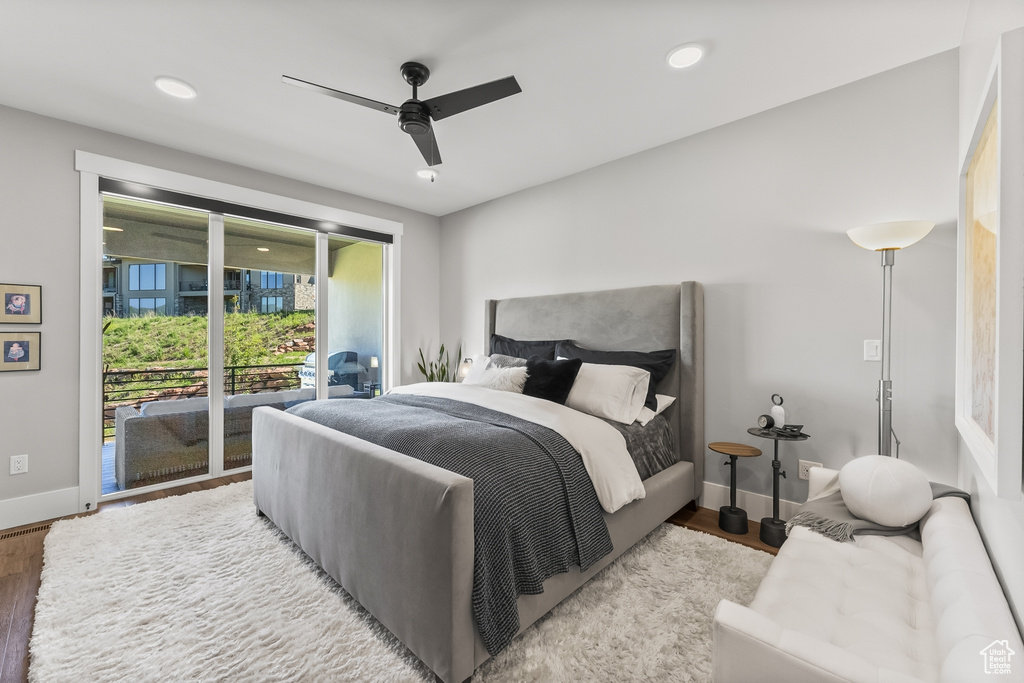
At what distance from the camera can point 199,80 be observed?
2396mm

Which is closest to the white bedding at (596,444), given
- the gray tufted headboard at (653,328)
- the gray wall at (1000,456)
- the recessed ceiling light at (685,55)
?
the gray tufted headboard at (653,328)

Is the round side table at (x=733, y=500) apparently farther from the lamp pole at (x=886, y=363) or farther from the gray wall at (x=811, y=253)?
the lamp pole at (x=886, y=363)

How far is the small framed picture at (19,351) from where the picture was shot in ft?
8.72

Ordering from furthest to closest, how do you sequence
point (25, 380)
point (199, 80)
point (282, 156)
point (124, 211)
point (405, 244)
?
point (405, 244) → point (282, 156) → point (124, 211) → point (25, 380) → point (199, 80)

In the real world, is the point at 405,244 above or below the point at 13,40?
below

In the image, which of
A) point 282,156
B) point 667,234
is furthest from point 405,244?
point 667,234

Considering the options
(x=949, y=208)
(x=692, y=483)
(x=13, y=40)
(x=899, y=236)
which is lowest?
(x=692, y=483)

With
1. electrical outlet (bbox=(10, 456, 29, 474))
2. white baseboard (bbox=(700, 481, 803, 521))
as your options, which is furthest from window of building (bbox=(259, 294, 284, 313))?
white baseboard (bbox=(700, 481, 803, 521))

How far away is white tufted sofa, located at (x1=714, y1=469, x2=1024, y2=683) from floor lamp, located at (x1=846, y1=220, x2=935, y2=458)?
0.58 meters

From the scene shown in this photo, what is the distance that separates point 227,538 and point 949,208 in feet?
13.7

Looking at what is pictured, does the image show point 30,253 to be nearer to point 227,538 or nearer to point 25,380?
point 25,380

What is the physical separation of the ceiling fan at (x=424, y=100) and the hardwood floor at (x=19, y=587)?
8.00 ft

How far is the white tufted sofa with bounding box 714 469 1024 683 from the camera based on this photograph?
35.0 inches

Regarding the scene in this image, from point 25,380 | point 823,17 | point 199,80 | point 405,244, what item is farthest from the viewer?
point 405,244
